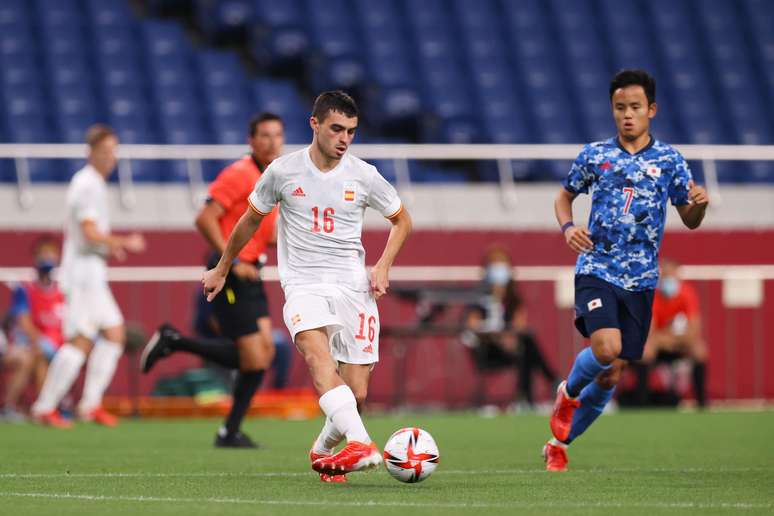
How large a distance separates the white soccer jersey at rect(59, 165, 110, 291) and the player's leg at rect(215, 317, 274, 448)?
309 centimetres

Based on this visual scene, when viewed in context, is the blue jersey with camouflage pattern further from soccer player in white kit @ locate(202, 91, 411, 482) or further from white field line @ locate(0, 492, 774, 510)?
white field line @ locate(0, 492, 774, 510)

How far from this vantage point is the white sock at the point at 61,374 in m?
13.4

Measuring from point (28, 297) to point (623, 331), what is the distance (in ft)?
31.0

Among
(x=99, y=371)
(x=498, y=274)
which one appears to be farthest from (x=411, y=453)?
(x=498, y=274)

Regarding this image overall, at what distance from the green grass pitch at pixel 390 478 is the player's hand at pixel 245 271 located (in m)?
1.16

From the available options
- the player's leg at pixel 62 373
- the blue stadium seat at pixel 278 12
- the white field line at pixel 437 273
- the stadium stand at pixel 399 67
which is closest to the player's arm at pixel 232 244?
the player's leg at pixel 62 373

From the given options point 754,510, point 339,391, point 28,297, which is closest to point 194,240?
point 28,297

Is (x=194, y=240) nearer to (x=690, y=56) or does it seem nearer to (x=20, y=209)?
(x=20, y=209)

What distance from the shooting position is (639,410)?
57.1 feet

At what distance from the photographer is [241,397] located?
10.6 metres

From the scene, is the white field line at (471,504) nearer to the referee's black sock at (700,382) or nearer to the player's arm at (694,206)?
the player's arm at (694,206)

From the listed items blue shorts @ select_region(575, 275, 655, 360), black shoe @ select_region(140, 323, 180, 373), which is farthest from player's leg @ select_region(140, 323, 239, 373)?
blue shorts @ select_region(575, 275, 655, 360)

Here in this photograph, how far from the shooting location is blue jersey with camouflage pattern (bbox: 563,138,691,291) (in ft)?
27.1

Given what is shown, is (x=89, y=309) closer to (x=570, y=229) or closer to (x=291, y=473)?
(x=291, y=473)
